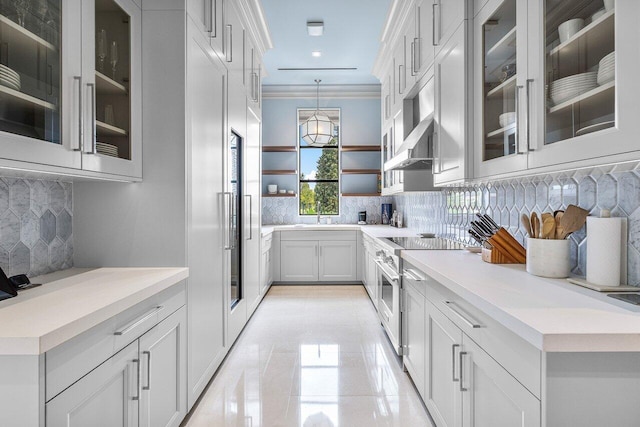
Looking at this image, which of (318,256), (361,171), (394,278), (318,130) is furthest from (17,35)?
(361,171)

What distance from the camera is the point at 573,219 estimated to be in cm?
149

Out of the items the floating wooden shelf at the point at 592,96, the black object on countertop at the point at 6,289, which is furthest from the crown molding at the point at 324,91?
the black object on countertop at the point at 6,289

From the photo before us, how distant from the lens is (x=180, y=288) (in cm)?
186

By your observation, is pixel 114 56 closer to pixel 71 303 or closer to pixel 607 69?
pixel 71 303

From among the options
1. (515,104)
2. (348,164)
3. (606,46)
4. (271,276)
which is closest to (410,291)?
(515,104)

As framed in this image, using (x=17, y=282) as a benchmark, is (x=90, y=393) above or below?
below

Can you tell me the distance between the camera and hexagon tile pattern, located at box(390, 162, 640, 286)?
136 cm

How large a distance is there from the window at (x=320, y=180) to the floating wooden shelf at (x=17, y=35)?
15.8ft

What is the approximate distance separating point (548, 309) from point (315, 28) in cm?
372

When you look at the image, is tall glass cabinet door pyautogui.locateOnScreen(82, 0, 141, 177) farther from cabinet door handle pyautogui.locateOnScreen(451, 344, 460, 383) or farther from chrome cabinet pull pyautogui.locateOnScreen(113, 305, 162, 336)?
cabinet door handle pyautogui.locateOnScreen(451, 344, 460, 383)

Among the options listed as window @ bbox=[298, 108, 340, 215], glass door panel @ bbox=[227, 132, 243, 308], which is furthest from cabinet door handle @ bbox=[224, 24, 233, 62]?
window @ bbox=[298, 108, 340, 215]

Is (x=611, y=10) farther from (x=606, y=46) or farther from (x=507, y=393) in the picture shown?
(x=507, y=393)

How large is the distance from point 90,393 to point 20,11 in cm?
122

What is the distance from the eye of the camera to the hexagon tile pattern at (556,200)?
1356 mm
